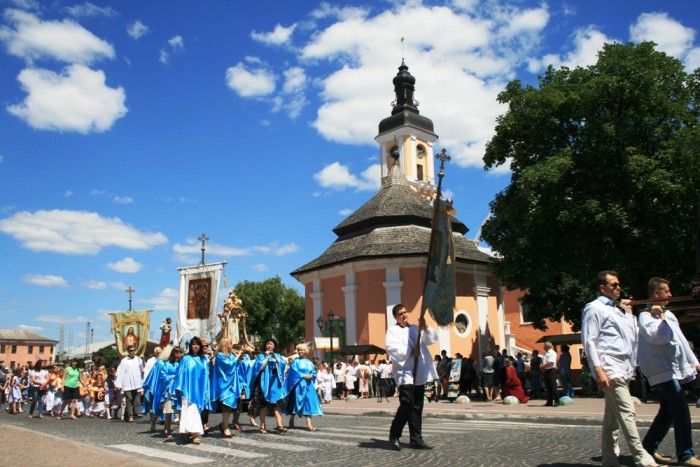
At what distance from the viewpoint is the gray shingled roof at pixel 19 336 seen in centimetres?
10498

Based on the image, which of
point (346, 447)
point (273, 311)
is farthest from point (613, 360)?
Answer: point (273, 311)

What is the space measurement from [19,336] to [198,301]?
95050 mm

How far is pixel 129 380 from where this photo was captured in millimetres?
16078

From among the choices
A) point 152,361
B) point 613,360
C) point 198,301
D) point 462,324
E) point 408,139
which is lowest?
point 613,360

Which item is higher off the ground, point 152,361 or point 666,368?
point 152,361

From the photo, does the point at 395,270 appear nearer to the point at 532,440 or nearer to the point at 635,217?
the point at 635,217

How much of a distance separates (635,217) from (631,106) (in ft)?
13.8

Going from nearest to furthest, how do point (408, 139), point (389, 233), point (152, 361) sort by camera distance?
point (152, 361)
point (389, 233)
point (408, 139)

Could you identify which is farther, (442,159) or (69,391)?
(69,391)

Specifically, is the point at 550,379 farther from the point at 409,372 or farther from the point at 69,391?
the point at 69,391

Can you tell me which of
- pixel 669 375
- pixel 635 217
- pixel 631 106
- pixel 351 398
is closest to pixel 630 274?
pixel 635 217

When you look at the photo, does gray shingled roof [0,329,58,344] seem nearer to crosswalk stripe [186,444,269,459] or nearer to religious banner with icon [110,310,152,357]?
religious banner with icon [110,310,152,357]

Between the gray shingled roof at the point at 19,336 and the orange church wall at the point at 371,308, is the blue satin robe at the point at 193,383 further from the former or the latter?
the gray shingled roof at the point at 19,336

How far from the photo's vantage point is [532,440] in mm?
9297
